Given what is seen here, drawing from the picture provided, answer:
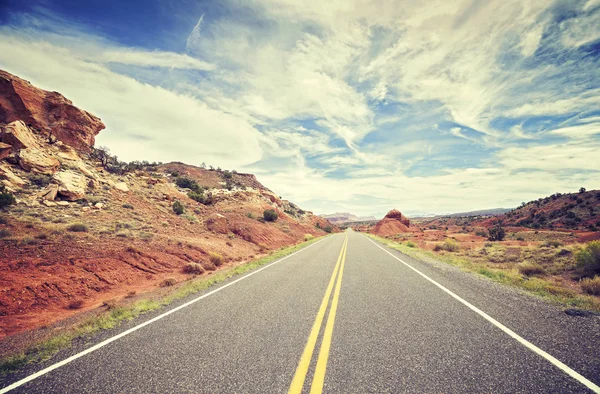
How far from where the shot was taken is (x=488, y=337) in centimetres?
402

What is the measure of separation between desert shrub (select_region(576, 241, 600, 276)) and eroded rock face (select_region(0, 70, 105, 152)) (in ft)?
130

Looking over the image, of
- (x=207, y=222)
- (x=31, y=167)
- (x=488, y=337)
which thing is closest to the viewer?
(x=488, y=337)

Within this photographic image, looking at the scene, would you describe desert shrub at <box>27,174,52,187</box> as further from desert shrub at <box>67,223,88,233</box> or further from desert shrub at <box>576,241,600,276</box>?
desert shrub at <box>576,241,600,276</box>

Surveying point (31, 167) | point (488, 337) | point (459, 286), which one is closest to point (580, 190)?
point (459, 286)

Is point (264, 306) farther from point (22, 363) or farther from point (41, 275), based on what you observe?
point (41, 275)

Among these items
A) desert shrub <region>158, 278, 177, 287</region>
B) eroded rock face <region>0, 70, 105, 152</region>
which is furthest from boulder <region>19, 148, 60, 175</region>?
desert shrub <region>158, 278, 177, 287</region>

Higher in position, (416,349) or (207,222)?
(207,222)

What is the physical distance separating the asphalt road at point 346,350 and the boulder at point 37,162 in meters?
20.9

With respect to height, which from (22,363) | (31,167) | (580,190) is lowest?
(22,363)

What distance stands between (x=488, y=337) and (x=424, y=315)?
1227 mm

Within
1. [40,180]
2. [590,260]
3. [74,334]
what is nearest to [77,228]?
[40,180]

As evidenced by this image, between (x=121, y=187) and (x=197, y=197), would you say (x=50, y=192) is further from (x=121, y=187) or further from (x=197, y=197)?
(x=197, y=197)

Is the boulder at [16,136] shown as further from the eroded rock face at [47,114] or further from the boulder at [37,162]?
the eroded rock face at [47,114]

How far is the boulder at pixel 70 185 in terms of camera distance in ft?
53.4
